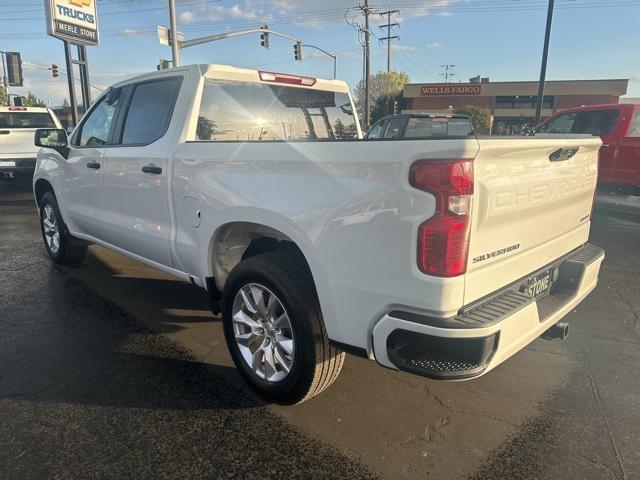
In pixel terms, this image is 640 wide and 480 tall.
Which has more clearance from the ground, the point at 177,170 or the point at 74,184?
the point at 177,170

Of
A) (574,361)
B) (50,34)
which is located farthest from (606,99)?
(574,361)

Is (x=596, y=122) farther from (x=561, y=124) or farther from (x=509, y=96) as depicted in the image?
(x=509, y=96)

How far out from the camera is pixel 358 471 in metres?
2.39

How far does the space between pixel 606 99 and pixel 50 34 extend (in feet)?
167

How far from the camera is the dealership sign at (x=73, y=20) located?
14133mm

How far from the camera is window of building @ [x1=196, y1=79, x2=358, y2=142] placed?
11.9 ft

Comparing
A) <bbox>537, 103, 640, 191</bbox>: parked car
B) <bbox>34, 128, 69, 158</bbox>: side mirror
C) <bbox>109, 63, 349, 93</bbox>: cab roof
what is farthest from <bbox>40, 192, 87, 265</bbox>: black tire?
<bbox>537, 103, 640, 191</bbox>: parked car

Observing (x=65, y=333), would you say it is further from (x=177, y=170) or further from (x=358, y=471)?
(x=358, y=471)

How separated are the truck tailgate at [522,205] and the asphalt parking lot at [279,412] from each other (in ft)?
2.88

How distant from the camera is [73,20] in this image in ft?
48.9

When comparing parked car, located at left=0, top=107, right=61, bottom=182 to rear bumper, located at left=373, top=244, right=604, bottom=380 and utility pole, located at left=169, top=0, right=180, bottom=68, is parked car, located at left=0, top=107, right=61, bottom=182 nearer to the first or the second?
utility pole, located at left=169, top=0, right=180, bottom=68

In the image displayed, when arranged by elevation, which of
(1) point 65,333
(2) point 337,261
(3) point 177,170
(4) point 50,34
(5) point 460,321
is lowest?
(1) point 65,333

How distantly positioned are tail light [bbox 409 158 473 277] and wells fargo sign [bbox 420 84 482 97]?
57525 millimetres

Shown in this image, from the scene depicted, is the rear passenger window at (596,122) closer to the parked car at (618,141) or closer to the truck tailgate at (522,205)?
the parked car at (618,141)
